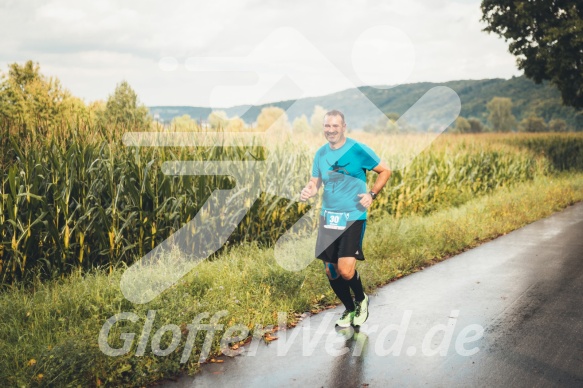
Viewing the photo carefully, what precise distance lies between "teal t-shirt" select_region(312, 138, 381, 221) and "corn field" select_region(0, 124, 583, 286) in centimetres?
303

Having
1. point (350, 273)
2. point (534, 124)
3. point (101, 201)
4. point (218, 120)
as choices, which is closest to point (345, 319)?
point (350, 273)

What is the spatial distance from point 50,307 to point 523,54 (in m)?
26.7

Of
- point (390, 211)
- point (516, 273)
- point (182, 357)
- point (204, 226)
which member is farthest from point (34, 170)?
point (390, 211)

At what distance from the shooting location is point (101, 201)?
736cm

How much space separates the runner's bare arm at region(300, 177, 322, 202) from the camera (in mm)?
5199

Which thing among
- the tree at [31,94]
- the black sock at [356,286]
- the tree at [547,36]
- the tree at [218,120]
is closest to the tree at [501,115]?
the tree at [547,36]

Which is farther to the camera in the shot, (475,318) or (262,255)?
(262,255)

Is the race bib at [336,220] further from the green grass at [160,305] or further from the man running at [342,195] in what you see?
the green grass at [160,305]

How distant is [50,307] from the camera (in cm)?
513

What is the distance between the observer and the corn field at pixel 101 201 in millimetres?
6535

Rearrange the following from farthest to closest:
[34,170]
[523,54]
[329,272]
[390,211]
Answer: [523,54], [390,211], [34,170], [329,272]

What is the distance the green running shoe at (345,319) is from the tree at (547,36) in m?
21.6

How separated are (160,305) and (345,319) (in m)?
1.82

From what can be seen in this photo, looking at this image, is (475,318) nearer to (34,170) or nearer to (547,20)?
(34,170)
